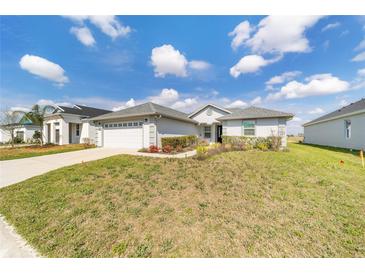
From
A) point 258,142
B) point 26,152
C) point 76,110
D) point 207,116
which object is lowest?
point 26,152

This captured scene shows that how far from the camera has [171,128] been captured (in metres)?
14.1

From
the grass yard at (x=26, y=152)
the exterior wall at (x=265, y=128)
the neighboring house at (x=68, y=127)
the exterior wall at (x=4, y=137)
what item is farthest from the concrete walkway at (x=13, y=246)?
the exterior wall at (x=4, y=137)

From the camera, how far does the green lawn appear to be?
99.3 inches

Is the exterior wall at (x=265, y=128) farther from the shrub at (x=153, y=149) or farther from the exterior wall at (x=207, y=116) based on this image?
the shrub at (x=153, y=149)

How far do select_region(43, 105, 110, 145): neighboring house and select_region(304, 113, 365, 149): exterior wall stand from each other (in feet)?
84.3

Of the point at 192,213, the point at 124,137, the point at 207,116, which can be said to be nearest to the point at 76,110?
the point at 124,137

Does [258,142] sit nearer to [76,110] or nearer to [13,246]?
[13,246]

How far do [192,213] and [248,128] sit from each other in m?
12.3

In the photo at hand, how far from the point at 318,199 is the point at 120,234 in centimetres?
497

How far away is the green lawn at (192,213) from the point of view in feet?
8.27

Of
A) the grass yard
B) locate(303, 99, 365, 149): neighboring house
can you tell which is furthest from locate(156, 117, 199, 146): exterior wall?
locate(303, 99, 365, 149): neighboring house

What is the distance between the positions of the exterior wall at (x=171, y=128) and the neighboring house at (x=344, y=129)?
47.9 feet

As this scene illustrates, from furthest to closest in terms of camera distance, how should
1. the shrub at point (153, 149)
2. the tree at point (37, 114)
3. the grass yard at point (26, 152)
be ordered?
the tree at point (37, 114) < the shrub at point (153, 149) < the grass yard at point (26, 152)

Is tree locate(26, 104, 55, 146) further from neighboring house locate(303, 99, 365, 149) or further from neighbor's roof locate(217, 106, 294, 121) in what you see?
neighboring house locate(303, 99, 365, 149)
